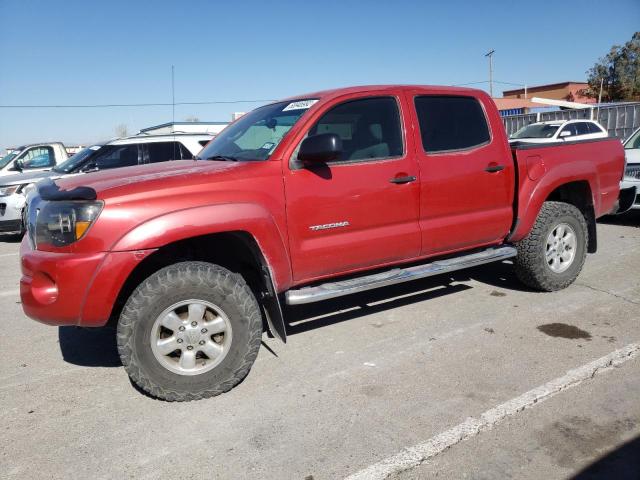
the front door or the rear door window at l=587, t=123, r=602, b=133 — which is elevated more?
the rear door window at l=587, t=123, r=602, b=133

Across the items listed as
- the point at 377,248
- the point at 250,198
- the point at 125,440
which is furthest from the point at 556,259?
the point at 125,440

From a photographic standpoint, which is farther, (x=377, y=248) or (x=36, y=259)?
(x=377, y=248)

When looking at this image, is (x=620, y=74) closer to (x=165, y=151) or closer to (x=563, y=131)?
(x=563, y=131)

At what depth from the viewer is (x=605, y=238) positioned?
7.65 m

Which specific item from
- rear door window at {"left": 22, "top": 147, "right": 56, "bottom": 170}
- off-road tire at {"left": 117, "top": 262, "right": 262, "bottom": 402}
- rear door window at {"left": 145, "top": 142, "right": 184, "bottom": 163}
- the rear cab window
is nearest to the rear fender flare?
off-road tire at {"left": 117, "top": 262, "right": 262, "bottom": 402}

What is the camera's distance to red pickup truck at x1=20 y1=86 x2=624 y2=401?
2920mm

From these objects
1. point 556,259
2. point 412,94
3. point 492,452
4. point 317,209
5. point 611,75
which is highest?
point 611,75

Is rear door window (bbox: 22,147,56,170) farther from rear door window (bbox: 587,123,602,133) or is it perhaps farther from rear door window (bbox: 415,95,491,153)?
rear door window (bbox: 587,123,602,133)

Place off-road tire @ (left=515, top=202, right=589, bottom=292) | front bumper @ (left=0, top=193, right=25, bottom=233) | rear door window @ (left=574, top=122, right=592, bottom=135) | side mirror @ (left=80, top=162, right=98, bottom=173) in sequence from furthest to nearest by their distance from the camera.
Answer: rear door window @ (left=574, top=122, right=592, bottom=135) → front bumper @ (left=0, top=193, right=25, bottom=233) → side mirror @ (left=80, top=162, right=98, bottom=173) → off-road tire @ (left=515, top=202, right=589, bottom=292)

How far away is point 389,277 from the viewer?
12.8ft

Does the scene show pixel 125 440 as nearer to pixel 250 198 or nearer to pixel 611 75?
pixel 250 198

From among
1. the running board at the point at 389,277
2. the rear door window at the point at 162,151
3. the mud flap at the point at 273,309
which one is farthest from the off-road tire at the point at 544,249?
the rear door window at the point at 162,151

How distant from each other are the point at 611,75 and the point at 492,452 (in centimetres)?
5078

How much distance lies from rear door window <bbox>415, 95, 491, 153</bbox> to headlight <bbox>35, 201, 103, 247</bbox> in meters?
2.51
